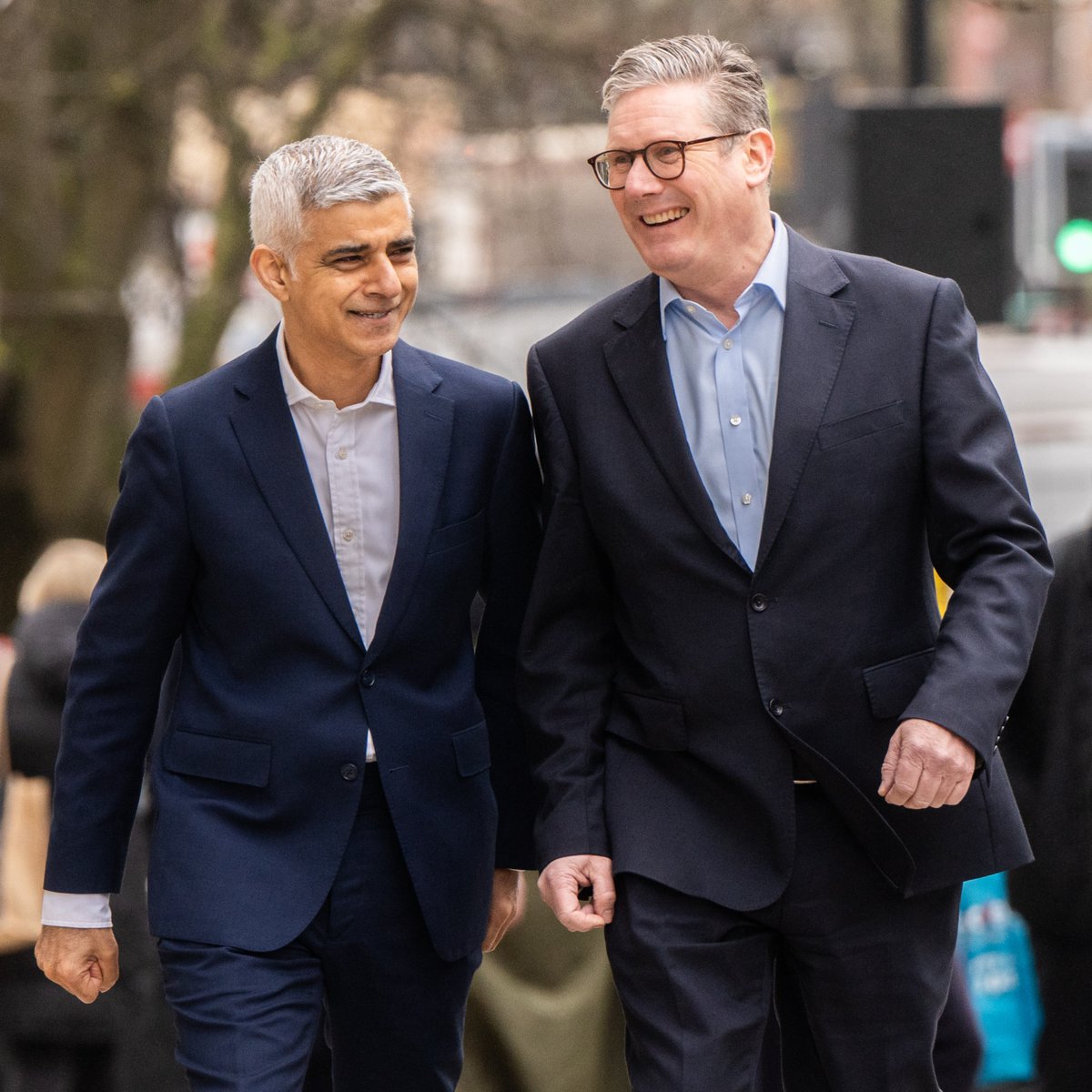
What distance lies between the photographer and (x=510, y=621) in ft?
12.7

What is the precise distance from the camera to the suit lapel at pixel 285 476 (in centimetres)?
361

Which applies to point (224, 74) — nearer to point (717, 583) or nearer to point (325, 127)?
point (325, 127)

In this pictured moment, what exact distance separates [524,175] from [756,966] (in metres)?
8.78

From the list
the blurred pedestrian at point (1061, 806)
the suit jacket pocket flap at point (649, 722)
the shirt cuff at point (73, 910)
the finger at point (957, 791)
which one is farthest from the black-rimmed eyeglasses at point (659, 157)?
the blurred pedestrian at point (1061, 806)

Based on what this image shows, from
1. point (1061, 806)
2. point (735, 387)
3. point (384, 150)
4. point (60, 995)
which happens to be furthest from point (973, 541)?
point (384, 150)

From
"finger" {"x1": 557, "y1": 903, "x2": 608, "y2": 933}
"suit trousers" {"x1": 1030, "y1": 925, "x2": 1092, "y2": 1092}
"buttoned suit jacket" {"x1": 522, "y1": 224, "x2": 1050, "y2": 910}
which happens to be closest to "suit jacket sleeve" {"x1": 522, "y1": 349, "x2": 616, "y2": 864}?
"buttoned suit jacket" {"x1": 522, "y1": 224, "x2": 1050, "y2": 910}

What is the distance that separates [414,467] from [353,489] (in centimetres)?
11

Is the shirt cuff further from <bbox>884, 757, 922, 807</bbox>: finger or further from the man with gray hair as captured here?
<bbox>884, 757, 922, 807</bbox>: finger

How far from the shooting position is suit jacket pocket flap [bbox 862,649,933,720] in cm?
349

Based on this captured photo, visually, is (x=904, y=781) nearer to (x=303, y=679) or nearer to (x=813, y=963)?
(x=813, y=963)

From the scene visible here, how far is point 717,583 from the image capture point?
11.5ft

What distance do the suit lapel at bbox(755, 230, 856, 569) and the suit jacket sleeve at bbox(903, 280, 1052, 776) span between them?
0.16m

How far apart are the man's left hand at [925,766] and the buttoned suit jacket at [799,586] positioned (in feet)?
0.49

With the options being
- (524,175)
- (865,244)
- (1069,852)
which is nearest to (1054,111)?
Answer: (524,175)
